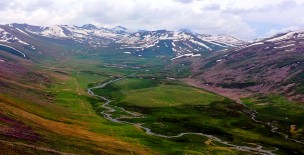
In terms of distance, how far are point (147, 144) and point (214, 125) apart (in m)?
65.8

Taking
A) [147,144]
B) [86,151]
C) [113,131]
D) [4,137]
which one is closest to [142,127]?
[113,131]

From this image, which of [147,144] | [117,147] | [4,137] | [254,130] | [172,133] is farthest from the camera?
[254,130]

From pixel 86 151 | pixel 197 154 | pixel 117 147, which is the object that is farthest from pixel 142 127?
pixel 86 151

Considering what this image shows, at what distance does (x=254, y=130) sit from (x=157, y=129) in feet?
148

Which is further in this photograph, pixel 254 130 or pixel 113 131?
pixel 254 130

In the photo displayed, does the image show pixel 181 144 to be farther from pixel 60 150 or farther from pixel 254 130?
pixel 60 150

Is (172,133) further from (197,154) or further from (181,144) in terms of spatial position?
(197,154)

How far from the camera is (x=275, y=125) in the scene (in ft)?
650

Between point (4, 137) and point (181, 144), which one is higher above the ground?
point (4, 137)

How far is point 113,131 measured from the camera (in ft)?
508

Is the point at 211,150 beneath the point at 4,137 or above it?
beneath

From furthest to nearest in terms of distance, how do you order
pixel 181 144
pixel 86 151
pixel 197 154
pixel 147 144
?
pixel 181 144 < pixel 147 144 < pixel 197 154 < pixel 86 151

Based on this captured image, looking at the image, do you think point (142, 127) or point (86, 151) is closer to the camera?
point (86, 151)

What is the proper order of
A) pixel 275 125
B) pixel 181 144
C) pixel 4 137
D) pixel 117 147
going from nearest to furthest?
pixel 4 137
pixel 117 147
pixel 181 144
pixel 275 125
